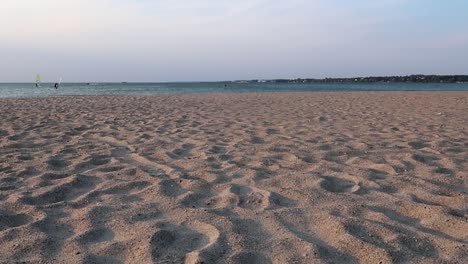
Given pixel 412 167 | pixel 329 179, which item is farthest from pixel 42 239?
pixel 412 167

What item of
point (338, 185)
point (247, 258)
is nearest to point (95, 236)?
point (247, 258)

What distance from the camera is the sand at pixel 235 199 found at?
7.70ft

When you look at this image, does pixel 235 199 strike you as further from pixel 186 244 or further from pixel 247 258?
pixel 247 258

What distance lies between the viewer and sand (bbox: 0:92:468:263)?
235 cm

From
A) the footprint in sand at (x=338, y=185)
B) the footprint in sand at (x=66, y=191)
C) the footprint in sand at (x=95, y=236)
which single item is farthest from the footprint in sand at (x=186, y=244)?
the footprint in sand at (x=338, y=185)

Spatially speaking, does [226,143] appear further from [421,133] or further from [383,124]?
[383,124]

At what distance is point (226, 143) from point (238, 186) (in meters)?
2.02

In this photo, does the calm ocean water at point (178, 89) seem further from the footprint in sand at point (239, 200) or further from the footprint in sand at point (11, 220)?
the footprint in sand at point (239, 200)

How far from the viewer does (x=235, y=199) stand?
3.19 metres

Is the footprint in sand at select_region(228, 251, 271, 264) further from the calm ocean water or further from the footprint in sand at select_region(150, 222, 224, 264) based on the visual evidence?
the calm ocean water

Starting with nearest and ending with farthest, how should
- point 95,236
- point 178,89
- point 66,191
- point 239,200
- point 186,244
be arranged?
point 186,244 < point 95,236 < point 239,200 < point 66,191 < point 178,89

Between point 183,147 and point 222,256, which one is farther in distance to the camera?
point 183,147

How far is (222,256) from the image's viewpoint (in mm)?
2266

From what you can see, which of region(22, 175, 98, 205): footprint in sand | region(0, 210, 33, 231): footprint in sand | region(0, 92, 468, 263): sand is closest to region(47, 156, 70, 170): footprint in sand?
region(0, 92, 468, 263): sand
